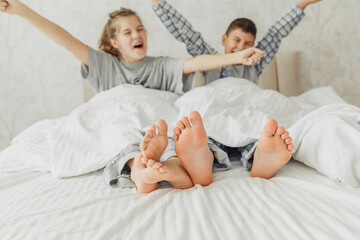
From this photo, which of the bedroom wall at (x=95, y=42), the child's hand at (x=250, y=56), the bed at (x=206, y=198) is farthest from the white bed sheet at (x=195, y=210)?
the bedroom wall at (x=95, y=42)

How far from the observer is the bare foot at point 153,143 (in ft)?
2.26

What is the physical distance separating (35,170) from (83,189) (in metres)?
0.26

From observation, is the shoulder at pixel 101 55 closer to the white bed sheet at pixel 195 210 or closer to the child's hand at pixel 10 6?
the child's hand at pixel 10 6

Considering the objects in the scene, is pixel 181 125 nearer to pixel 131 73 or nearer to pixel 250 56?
pixel 250 56

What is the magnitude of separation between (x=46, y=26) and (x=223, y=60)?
0.73 m

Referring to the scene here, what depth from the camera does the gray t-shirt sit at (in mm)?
1436

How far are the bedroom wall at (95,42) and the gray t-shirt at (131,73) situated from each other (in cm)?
61

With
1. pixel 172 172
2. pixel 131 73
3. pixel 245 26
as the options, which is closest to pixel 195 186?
pixel 172 172

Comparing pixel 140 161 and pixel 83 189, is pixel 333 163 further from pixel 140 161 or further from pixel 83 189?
pixel 83 189

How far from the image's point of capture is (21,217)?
1.93ft

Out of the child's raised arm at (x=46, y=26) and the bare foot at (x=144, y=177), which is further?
the child's raised arm at (x=46, y=26)

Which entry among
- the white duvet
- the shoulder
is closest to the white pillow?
the white duvet

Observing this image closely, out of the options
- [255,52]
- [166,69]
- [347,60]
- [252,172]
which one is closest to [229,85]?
[255,52]

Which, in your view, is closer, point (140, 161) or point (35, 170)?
point (140, 161)
